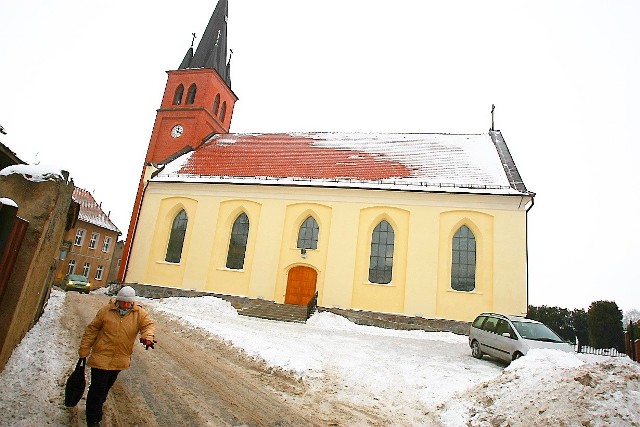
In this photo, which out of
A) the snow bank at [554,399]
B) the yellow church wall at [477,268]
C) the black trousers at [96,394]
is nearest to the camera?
the black trousers at [96,394]

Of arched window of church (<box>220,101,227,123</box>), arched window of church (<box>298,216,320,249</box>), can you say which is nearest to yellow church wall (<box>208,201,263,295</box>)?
arched window of church (<box>298,216,320,249</box>)

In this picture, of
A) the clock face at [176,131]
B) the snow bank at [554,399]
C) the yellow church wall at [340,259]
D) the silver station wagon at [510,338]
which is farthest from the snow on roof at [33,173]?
the clock face at [176,131]

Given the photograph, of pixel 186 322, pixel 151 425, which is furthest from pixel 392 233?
pixel 151 425

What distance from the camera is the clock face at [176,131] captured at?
89.2ft

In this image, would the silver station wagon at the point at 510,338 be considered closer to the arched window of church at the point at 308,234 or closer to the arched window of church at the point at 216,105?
the arched window of church at the point at 308,234

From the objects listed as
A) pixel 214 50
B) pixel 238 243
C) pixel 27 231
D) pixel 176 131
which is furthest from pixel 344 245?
pixel 214 50

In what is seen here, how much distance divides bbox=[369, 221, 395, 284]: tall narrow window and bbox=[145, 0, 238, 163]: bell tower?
1502cm

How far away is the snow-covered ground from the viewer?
169 inches

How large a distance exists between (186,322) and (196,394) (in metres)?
7.17

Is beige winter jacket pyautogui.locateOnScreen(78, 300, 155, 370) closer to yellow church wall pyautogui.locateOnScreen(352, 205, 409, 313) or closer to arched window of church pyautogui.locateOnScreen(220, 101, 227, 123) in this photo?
yellow church wall pyautogui.locateOnScreen(352, 205, 409, 313)

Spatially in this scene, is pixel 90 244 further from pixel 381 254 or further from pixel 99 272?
pixel 381 254

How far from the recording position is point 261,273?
64.6 feet

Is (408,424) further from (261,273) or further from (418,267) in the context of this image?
(261,273)

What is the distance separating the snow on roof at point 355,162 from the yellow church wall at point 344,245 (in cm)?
62
